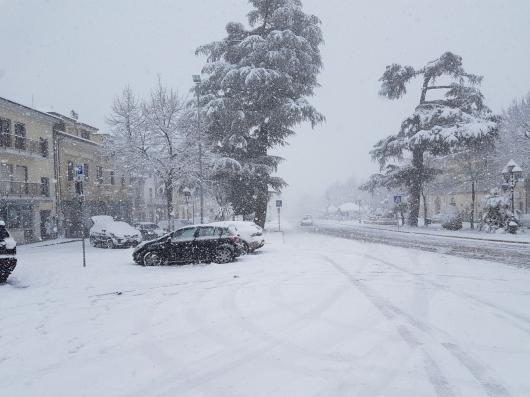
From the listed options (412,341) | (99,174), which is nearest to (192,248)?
(412,341)

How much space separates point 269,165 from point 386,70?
13513 millimetres

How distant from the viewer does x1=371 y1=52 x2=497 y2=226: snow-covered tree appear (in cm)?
3095

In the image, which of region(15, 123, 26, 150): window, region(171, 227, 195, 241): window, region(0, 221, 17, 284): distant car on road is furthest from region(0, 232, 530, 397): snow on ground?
region(15, 123, 26, 150): window

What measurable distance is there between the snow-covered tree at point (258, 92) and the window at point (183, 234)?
12.9 m

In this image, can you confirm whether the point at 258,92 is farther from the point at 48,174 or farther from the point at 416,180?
the point at 48,174

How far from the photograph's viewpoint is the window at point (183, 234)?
1533cm

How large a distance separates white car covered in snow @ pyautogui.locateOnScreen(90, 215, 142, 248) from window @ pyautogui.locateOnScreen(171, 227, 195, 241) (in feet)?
32.5

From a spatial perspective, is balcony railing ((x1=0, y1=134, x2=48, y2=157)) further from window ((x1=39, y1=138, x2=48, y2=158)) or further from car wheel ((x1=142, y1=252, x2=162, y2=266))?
car wheel ((x1=142, y1=252, x2=162, y2=266))

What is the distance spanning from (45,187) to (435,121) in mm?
30515

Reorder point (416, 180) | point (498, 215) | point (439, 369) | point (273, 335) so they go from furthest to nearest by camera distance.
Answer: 1. point (416, 180)
2. point (498, 215)
3. point (273, 335)
4. point (439, 369)

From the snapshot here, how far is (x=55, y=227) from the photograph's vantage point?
1340 inches

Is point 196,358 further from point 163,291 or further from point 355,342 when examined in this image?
point 163,291

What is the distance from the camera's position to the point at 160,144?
29891 mm

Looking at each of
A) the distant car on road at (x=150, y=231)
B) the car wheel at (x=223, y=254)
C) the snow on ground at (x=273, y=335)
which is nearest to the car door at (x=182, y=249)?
the car wheel at (x=223, y=254)
